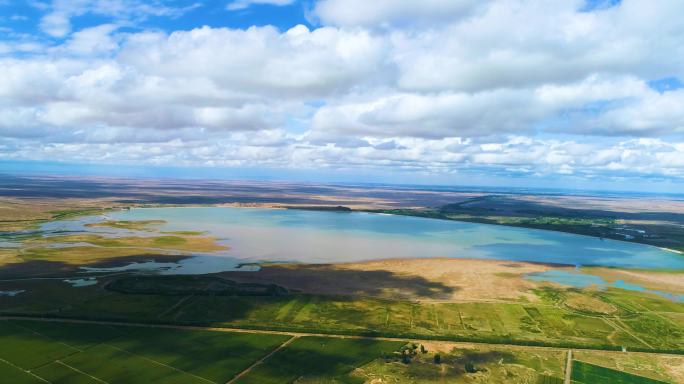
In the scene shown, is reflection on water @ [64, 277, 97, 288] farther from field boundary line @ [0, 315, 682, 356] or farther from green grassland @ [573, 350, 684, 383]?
green grassland @ [573, 350, 684, 383]

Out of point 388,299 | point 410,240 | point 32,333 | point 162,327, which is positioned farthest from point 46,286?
point 410,240

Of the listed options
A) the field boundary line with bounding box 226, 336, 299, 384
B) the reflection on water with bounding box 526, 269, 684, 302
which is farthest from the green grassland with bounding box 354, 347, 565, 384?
the reflection on water with bounding box 526, 269, 684, 302

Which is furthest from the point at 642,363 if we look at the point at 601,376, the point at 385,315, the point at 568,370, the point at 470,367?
the point at 385,315

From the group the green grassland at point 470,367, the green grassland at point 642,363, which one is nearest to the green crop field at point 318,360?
the green grassland at point 470,367

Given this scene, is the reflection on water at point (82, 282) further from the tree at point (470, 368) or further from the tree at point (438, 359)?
the tree at point (470, 368)

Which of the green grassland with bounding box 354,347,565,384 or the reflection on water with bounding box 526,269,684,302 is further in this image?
the reflection on water with bounding box 526,269,684,302
